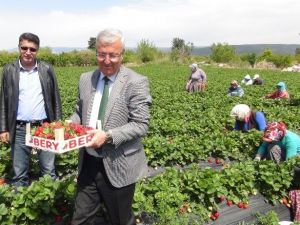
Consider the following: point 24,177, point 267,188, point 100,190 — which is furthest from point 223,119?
point 100,190

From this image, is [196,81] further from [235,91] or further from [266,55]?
[266,55]

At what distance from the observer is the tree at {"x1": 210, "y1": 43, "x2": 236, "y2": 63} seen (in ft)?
225

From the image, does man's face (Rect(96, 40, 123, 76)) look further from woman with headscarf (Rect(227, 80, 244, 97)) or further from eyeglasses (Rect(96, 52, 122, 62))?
woman with headscarf (Rect(227, 80, 244, 97))

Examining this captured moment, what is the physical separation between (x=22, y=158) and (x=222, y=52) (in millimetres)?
71184

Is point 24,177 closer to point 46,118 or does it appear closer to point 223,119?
point 46,118

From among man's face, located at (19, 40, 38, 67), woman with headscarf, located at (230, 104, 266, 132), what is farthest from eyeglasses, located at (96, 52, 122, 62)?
woman with headscarf, located at (230, 104, 266, 132)

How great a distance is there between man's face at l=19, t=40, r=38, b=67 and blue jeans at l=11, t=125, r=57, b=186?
75 centimetres

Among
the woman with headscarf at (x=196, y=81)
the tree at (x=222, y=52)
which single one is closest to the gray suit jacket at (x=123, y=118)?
the woman with headscarf at (x=196, y=81)

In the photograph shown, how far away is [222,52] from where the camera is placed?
72.9 m

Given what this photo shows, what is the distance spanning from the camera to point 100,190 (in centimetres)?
287

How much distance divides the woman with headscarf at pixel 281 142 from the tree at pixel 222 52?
63.1 meters

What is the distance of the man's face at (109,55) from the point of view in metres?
2.49

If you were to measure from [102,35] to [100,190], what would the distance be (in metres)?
1.15

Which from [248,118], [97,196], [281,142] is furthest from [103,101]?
[248,118]
